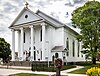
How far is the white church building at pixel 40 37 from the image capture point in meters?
42.8

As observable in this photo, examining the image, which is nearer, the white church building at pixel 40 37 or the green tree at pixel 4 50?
the white church building at pixel 40 37

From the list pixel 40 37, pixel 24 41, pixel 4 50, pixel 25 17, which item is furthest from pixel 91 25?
pixel 4 50

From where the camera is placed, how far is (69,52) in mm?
48312

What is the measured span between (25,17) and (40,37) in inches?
212

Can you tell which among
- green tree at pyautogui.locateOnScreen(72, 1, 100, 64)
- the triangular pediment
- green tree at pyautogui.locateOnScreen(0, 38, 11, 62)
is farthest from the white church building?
green tree at pyautogui.locateOnScreen(0, 38, 11, 62)

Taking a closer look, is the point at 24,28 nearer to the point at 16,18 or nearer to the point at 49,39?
the point at 16,18

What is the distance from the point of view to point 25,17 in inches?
1805

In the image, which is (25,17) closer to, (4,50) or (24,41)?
(24,41)

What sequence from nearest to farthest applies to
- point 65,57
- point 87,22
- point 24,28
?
point 87,22
point 65,57
point 24,28

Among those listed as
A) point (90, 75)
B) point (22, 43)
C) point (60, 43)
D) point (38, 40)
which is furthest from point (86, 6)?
point (90, 75)

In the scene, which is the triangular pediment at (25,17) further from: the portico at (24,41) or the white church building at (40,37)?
the portico at (24,41)

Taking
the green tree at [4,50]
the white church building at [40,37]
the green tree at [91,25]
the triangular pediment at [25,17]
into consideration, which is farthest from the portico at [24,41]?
the green tree at [4,50]

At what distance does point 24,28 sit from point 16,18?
3067mm

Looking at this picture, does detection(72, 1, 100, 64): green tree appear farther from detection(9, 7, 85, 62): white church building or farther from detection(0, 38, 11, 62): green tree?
detection(0, 38, 11, 62): green tree
